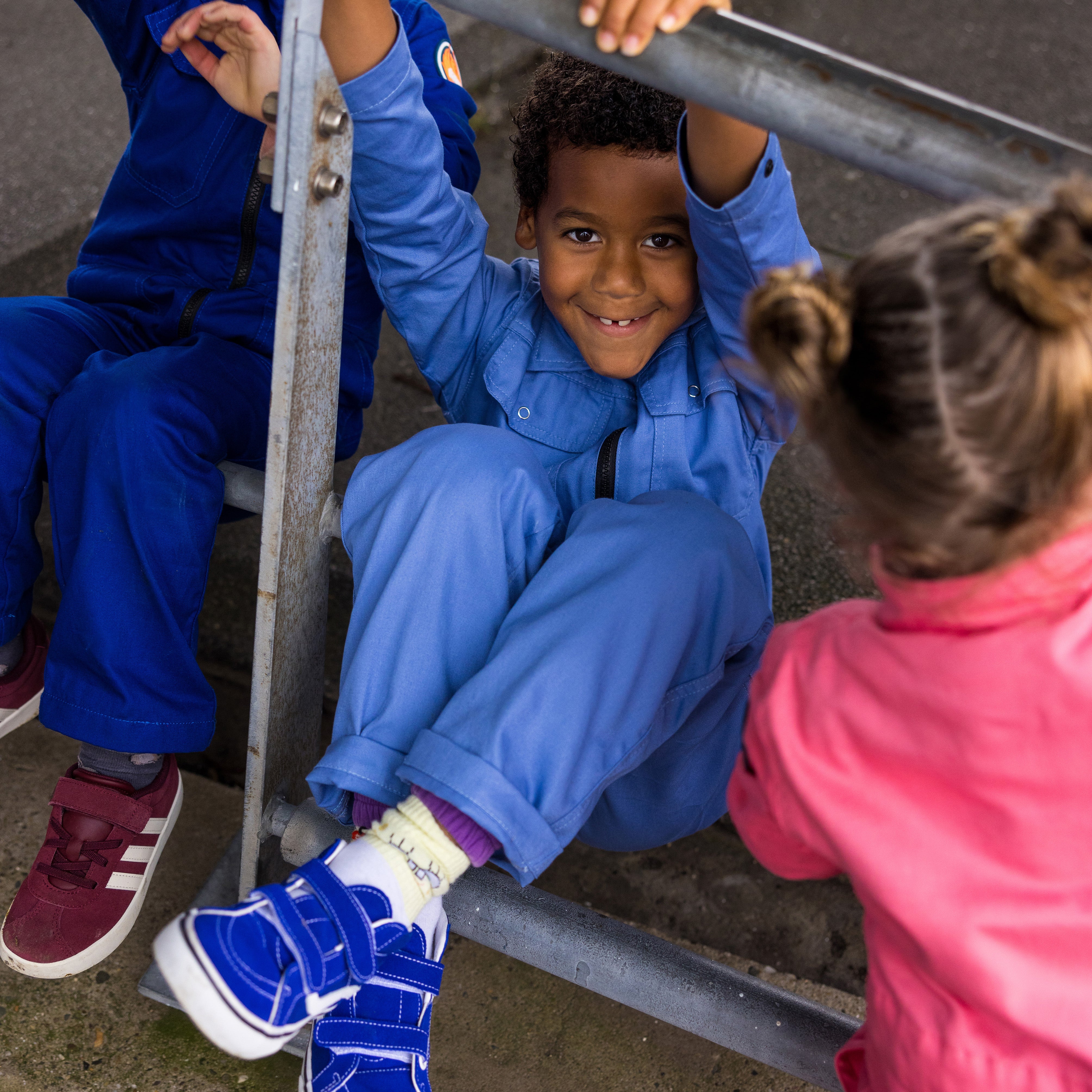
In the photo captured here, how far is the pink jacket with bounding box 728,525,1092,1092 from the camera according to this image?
0.80m

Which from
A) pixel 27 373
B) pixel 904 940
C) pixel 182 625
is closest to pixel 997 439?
pixel 904 940

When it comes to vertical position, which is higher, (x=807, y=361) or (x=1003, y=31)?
(x=1003, y=31)

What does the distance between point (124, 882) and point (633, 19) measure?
1.19 metres

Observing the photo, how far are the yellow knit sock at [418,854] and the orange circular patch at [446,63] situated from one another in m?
1.10

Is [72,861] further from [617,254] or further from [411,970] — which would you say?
[617,254]

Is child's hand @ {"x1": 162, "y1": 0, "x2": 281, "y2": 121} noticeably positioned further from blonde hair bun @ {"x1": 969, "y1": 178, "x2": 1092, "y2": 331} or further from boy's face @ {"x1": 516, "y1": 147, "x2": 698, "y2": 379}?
blonde hair bun @ {"x1": 969, "y1": 178, "x2": 1092, "y2": 331}

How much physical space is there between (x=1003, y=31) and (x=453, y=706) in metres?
3.93

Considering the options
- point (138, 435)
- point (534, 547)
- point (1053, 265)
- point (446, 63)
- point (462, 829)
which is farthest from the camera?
point (446, 63)

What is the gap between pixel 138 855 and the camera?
1.45m

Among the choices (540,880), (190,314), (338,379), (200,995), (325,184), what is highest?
(325,184)

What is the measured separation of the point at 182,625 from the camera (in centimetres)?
138

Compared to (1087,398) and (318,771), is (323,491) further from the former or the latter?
(1087,398)

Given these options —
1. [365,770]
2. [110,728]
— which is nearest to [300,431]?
[365,770]

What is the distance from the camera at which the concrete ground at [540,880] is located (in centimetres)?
140
